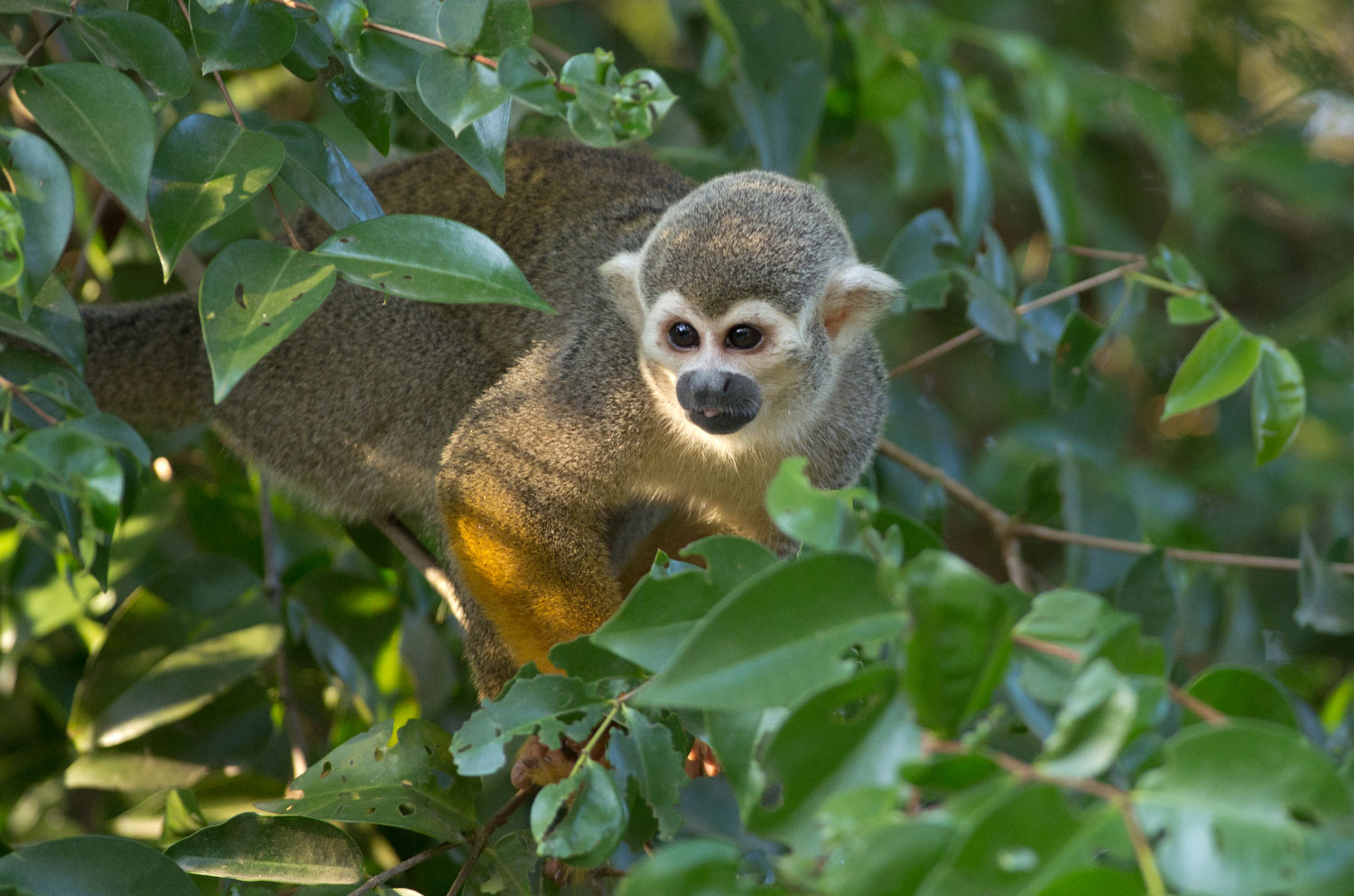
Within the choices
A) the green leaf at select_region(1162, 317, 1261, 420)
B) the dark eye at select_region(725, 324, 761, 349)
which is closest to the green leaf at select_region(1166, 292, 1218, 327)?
the green leaf at select_region(1162, 317, 1261, 420)

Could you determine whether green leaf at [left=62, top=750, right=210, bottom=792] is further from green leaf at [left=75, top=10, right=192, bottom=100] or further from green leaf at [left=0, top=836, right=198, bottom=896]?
green leaf at [left=75, top=10, right=192, bottom=100]

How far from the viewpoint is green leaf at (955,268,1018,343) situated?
2.46 m

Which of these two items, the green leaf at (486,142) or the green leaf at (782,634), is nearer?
the green leaf at (782,634)

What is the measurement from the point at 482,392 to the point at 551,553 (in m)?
0.50

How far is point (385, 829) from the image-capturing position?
81.7 inches

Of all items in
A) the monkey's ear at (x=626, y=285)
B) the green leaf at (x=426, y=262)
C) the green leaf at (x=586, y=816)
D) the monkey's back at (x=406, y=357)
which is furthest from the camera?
the monkey's back at (x=406, y=357)

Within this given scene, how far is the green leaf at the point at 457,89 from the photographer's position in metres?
1.39

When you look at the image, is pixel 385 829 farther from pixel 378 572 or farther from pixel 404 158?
pixel 404 158

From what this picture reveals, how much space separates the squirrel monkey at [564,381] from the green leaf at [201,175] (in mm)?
914

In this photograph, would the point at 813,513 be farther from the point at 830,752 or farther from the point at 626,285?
the point at 626,285

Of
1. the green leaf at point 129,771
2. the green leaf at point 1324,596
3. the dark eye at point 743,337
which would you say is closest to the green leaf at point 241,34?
the dark eye at point 743,337

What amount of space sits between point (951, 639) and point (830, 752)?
141mm

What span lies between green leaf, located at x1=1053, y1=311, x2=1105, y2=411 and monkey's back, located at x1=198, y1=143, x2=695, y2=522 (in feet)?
3.10

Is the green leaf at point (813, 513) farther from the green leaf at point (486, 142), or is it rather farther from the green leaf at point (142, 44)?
the green leaf at point (142, 44)
